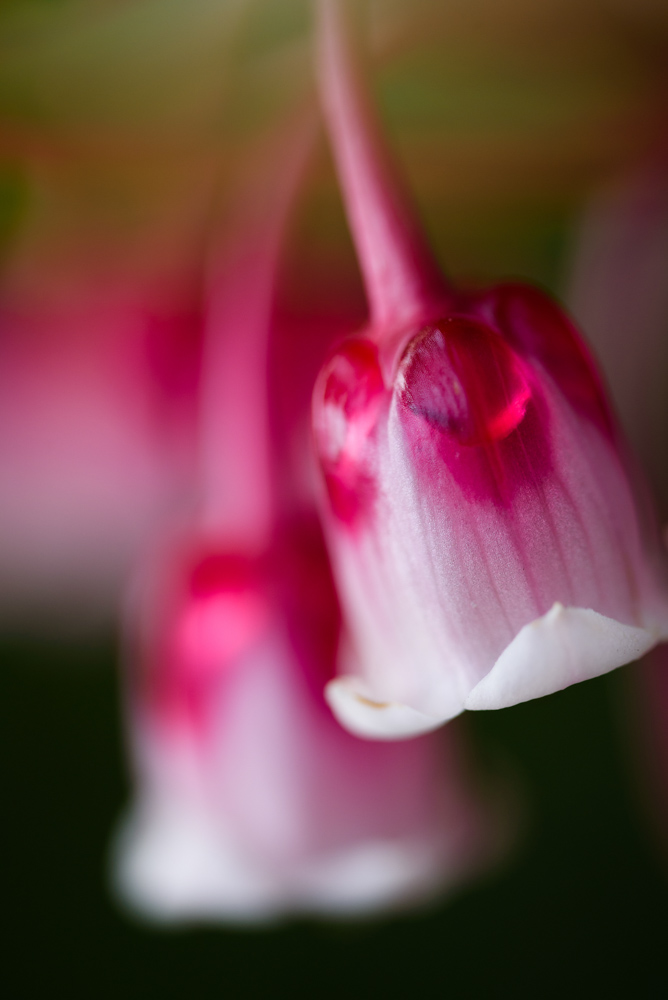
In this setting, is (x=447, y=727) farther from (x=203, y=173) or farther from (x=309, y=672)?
(x=203, y=173)

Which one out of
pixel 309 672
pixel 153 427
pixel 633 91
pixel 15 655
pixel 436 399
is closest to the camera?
pixel 436 399

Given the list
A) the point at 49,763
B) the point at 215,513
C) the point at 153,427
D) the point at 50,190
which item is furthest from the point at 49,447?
the point at 49,763

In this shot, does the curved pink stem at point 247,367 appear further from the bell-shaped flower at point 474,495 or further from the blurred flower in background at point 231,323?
the bell-shaped flower at point 474,495

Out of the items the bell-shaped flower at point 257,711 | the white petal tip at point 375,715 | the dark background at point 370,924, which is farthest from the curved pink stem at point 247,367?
the dark background at point 370,924

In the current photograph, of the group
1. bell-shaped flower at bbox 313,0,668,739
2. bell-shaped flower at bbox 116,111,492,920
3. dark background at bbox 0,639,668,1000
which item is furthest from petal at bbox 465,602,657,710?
dark background at bbox 0,639,668,1000

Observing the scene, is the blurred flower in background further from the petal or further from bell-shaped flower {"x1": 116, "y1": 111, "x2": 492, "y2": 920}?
the petal

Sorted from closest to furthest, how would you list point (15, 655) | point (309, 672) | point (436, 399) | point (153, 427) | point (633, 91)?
point (436, 399) < point (309, 672) < point (633, 91) < point (153, 427) < point (15, 655)
